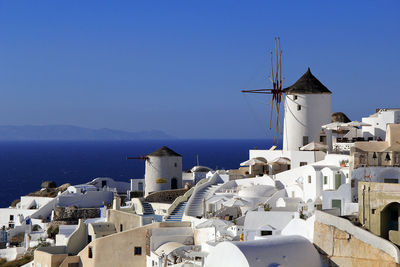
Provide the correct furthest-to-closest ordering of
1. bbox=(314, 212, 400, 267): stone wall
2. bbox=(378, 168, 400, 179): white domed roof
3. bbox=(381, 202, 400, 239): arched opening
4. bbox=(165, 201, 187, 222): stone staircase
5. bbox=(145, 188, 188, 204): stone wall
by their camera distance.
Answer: bbox=(145, 188, 188, 204): stone wall < bbox=(165, 201, 187, 222): stone staircase < bbox=(378, 168, 400, 179): white domed roof < bbox=(381, 202, 400, 239): arched opening < bbox=(314, 212, 400, 267): stone wall

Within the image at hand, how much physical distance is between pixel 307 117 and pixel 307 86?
1.80 metres

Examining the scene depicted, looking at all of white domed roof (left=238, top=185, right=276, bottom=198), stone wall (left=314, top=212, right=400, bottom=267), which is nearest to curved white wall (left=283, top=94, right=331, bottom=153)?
white domed roof (left=238, top=185, right=276, bottom=198)

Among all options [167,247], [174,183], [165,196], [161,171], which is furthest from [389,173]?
[161,171]

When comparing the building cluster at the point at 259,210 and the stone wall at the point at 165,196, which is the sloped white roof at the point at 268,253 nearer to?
the building cluster at the point at 259,210

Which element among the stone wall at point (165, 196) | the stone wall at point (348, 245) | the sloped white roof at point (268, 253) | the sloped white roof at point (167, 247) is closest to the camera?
the stone wall at point (348, 245)

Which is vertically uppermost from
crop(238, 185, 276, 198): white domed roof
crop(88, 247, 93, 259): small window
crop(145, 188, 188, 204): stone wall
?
crop(238, 185, 276, 198): white domed roof

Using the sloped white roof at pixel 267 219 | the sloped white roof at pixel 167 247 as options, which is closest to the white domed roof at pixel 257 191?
the sloped white roof at pixel 267 219

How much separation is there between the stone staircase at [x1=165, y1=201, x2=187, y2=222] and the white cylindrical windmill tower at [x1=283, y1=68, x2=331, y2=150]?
26.1ft

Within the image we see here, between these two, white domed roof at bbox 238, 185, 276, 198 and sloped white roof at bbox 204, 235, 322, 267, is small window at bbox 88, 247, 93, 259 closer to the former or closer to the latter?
white domed roof at bbox 238, 185, 276, 198

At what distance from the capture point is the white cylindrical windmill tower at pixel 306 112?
4175 centimetres

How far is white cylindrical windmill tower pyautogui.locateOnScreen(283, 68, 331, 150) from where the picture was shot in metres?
41.8

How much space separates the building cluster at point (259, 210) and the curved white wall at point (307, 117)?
57mm

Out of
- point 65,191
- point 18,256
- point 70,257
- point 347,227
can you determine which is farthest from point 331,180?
point 65,191

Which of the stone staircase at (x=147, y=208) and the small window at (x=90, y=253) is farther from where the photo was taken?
the stone staircase at (x=147, y=208)
